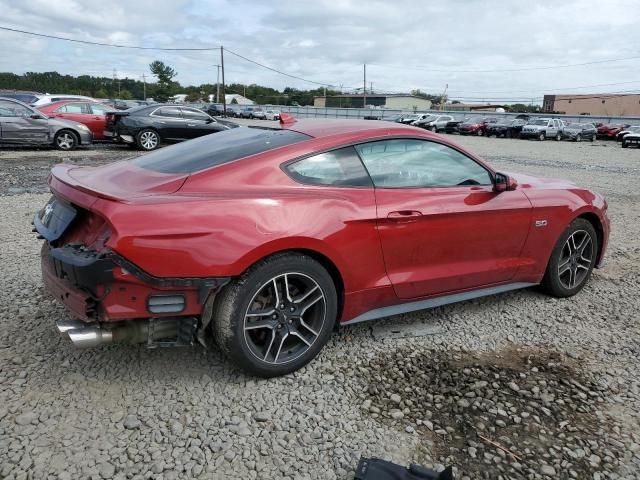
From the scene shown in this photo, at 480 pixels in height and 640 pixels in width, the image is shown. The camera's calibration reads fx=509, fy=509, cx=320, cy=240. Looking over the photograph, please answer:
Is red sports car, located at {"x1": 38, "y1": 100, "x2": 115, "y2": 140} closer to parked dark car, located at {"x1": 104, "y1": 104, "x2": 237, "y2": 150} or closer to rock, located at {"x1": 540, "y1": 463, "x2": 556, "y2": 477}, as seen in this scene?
parked dark car, located at {"x1": 104, "y1": 104, "x2": 237, "y2": 150}

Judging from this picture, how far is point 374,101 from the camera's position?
4087 inches

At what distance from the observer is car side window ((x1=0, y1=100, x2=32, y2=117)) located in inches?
489

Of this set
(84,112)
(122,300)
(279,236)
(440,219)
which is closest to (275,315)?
(279,236)

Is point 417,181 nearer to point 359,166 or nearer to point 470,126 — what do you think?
point 359,166

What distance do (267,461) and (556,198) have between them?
3.06 metres

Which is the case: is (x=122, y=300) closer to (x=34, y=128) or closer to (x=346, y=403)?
(x=346, y=403)

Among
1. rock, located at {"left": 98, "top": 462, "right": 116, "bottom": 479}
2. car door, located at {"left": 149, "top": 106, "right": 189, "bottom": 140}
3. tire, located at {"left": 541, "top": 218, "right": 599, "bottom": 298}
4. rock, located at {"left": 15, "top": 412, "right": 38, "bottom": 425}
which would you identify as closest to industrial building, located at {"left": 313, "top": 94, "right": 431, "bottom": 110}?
car door, located at {"left": 149, "top": 106, "right": 189, "bottom": 140}

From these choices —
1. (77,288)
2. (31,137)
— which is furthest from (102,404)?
(31,137)

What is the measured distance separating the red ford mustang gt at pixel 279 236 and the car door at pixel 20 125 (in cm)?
1088

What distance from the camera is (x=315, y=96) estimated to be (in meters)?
106

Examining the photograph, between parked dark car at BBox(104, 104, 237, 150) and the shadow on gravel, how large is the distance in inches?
479

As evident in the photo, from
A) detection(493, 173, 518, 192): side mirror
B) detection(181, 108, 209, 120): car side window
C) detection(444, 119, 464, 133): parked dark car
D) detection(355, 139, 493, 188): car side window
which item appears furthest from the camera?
detection(444, 119, 464, 133): parked dark car

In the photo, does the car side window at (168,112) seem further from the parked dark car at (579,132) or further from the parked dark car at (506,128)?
the parked dark car at (579,132)

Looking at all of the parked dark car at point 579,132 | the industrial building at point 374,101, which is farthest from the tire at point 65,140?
the industrial building at point 374,101
